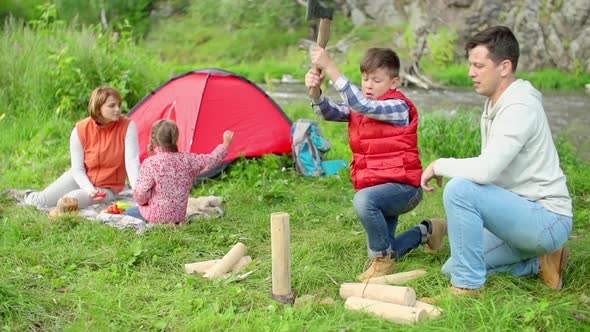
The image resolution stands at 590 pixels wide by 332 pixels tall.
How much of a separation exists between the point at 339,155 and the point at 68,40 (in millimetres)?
4215

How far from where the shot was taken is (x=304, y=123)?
645 centimetres

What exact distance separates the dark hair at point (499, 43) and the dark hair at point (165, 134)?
2209 mm

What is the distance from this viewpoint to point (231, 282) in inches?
138

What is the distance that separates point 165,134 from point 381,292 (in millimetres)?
2055

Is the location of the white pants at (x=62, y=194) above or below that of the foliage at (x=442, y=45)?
above

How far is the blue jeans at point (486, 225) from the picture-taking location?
3.05 metres

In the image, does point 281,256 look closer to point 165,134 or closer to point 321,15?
point 321,15

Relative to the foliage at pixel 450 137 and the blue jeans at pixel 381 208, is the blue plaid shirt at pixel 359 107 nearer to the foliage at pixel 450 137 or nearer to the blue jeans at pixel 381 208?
the blue jeans at pixel 381 208

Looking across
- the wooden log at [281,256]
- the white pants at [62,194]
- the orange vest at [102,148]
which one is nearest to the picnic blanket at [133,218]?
the white pants at [62,194]

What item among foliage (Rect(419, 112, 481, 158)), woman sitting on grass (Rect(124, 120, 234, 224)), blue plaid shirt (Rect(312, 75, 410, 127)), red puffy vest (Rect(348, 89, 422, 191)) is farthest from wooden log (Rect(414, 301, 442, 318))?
foliage (Rect(419, 112, 481, 158))

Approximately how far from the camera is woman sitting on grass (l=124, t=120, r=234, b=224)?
4.46m

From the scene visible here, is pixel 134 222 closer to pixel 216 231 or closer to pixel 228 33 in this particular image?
pixel 216 231

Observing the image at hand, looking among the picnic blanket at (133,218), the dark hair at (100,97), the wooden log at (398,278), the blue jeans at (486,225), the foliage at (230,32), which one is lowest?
the foliage at (230,32)

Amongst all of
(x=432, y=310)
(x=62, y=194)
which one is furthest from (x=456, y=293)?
(x=62, y=194)
